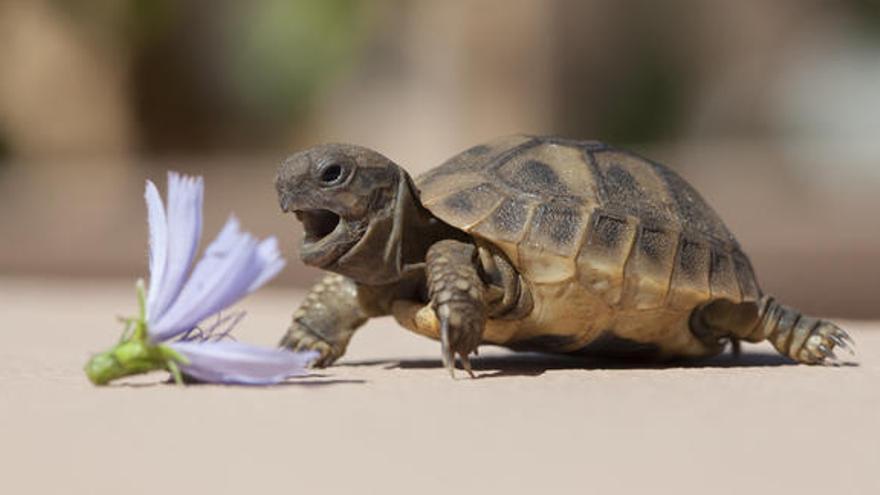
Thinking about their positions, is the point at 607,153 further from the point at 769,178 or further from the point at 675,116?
the point at 675,116

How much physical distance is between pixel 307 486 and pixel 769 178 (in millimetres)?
18933

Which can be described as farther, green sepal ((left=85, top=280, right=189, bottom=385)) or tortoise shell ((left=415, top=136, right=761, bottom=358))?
tortoise shell ((left=415, top=136, right=761, bottom=358))

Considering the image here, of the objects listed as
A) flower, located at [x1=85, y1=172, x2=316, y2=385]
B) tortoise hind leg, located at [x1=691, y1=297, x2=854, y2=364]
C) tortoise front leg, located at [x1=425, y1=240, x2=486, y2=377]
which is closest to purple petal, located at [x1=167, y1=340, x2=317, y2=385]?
flower, located at [x1=85, y1=172, x2=316, y2=385]

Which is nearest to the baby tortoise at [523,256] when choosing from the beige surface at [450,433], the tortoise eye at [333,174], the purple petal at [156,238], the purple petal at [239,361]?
the tortoise eye at [333,174]

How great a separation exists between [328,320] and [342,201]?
1.64ft

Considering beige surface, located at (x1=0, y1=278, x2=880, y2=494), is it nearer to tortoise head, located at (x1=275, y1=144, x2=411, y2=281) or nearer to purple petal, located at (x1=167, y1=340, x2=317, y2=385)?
purple petal, located at (x1=167, y1=340, x2=317, y2=385)

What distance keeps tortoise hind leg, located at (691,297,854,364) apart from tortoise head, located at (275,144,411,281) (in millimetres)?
880

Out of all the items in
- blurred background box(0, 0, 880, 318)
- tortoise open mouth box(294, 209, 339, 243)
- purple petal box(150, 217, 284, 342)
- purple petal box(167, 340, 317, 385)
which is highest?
purple petal box(150, 217, 284, 342)

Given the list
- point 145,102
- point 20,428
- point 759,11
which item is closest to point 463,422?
point 20,428

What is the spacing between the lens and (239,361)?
273 centimetres

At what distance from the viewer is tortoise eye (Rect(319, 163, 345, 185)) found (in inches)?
134

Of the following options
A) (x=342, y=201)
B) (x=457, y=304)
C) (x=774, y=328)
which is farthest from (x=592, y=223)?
(x=774, y=328)

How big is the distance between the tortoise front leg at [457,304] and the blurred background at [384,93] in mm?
7331

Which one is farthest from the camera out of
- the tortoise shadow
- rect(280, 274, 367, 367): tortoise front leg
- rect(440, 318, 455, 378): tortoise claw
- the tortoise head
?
rect(280, 274, 367, 367): tortoise front leg
